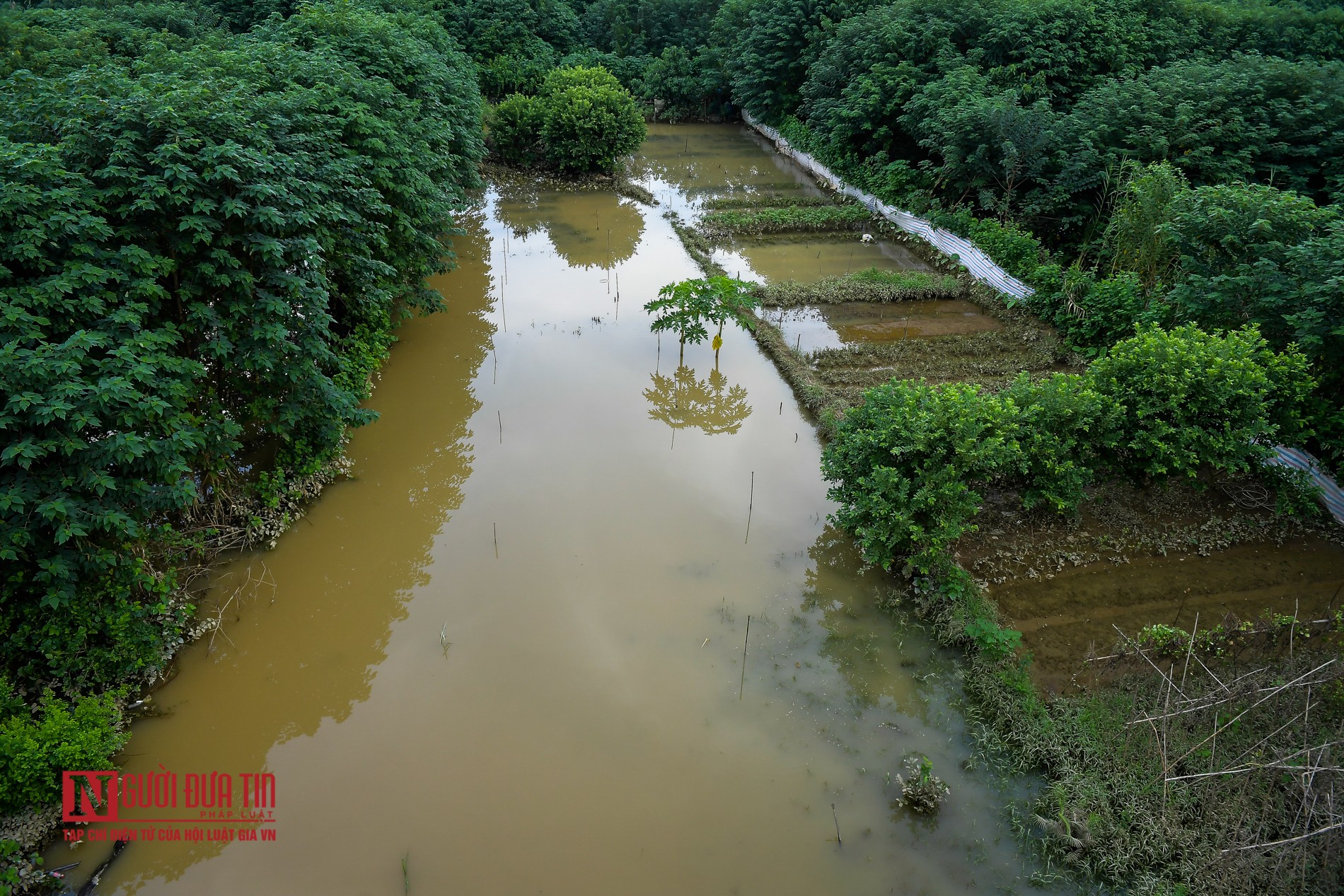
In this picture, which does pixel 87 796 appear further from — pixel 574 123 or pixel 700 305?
pixel 574 123

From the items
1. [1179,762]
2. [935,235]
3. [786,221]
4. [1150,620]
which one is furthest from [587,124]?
[1179,762]

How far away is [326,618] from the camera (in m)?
6.84

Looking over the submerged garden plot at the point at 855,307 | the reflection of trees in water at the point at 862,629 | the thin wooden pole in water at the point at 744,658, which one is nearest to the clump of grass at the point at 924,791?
the reflection of trees in water at the point at 862,629

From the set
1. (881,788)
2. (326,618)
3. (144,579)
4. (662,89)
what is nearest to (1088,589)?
(881,788)

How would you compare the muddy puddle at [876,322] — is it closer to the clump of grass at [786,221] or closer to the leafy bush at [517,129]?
the clump of grass at [786,221]

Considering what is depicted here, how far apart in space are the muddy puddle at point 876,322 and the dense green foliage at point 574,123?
27.1 feet

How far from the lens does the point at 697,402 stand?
1025 cm

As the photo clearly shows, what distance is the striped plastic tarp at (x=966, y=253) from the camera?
26.8 ft

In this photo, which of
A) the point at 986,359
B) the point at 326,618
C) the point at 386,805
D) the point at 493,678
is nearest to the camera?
the point at 386,805

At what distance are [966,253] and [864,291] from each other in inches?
92.5

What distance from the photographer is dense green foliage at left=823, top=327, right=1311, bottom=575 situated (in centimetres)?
686

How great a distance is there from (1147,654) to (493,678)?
548 centimetres

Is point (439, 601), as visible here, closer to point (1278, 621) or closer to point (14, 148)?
point (14, 148)

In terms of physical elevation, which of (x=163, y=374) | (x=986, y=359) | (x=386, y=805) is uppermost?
(x=163, y=374)
